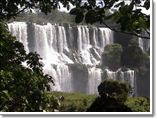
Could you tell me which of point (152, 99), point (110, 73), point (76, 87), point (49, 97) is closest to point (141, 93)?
point (152, 99)

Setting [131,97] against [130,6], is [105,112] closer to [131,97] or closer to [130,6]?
[131,97]

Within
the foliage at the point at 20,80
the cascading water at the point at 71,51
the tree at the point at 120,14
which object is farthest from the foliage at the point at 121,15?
the foliage at the point at 20,80

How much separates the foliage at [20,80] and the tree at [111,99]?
28 centimetres

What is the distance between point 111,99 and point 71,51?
422 millimetres

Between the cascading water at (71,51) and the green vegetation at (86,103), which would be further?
the cascading water at (71,51)

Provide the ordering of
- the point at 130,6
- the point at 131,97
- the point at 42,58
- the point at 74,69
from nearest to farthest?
the point at 130,6 < the point at 131,97 < the point at 74,69 < the point at 42,58

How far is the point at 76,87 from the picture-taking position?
6.70 ft

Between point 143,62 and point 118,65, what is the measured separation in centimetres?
17

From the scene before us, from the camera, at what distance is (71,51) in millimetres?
2121

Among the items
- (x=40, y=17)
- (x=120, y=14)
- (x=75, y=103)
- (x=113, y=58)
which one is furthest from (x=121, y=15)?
(x=40, y=17)

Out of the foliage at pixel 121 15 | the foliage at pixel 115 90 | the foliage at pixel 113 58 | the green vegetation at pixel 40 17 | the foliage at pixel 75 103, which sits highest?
the green vegetation at pixel 40 17

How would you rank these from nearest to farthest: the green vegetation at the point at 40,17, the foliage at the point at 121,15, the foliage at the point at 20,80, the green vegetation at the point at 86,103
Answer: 1. the foliage at the point at 121,15
2. the green vegetation at the point at 86,103
3. the foliage at the point at 20,80
4. the green vegetation at the point at 40,17

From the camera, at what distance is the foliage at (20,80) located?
2020 mm

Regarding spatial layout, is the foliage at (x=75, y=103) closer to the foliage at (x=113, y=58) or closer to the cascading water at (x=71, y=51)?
the cascading water at (x=71, y=51)
